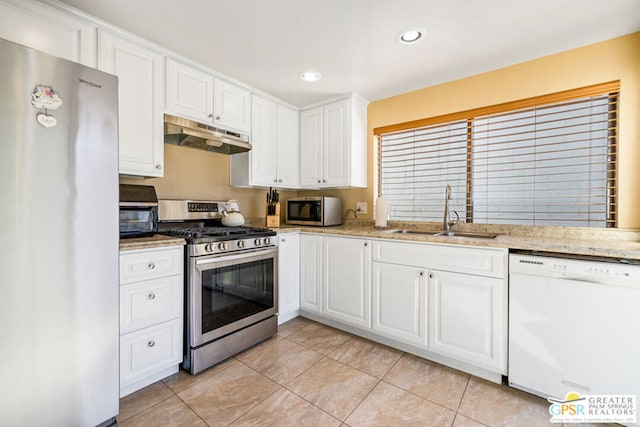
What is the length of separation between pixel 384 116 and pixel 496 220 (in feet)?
4.80

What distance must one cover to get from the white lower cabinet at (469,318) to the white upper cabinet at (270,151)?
5.83 ft

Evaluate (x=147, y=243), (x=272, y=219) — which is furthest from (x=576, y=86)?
(x=147, y=243)

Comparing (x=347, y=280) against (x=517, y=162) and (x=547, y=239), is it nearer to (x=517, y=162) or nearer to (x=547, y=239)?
(x=547, y=239)

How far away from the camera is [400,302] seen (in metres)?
2.13

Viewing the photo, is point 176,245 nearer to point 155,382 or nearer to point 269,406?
point 155,382

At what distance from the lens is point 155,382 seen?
1.77 meters

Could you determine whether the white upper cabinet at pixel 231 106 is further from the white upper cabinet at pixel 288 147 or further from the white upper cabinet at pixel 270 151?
the white upper cabinet at pixel 288 147

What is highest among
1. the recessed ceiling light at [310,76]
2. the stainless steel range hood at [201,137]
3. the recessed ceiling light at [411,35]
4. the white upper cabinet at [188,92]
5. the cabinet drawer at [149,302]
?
the recessed ceiling light at [310,76]

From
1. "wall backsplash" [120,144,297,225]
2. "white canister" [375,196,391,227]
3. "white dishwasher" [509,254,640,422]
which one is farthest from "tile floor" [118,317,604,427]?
"wall backsplash" [120,144,297,225]

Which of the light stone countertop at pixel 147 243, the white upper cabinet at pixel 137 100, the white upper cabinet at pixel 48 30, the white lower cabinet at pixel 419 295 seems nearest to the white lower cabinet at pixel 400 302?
the white lower cabinet at pixel 419 295

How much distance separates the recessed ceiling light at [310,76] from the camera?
2.34 m

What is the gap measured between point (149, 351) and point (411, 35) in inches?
102

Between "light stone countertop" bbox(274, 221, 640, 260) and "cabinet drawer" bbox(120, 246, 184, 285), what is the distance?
94 centimetres

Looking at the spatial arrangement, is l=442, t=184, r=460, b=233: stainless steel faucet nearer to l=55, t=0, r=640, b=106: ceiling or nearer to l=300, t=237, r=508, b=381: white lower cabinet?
l=300, t=237, r=508, b=381: white lower cabinet
